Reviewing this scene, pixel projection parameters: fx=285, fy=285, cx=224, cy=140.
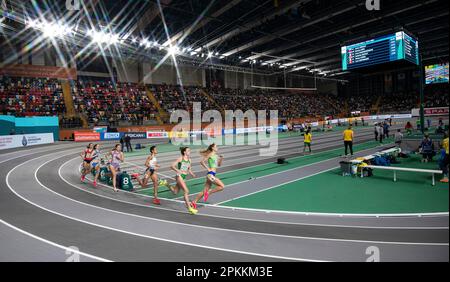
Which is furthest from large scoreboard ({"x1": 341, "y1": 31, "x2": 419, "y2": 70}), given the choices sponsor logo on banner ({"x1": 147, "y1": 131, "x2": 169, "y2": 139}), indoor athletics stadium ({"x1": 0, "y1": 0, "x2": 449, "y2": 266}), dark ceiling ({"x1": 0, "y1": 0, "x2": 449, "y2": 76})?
sponsor logo on banner ({"x1": 147, "y1": 131, "x2": 169, "y2": 139})

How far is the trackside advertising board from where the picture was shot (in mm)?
26084

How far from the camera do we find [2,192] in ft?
37.5

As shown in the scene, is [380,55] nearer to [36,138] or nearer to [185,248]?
[185,248]

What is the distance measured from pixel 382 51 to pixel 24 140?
31145 mm

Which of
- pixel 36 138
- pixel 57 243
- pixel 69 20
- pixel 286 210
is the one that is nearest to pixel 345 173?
pixel 286 210

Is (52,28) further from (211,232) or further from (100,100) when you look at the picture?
(211,232)

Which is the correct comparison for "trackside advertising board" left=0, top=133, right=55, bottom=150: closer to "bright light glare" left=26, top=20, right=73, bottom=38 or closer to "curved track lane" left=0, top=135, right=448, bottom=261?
"bright light glare" left=26, top=20, right=73, bottom=38

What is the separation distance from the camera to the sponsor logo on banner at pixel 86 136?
32.7 meters

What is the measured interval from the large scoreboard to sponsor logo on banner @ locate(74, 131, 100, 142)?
95.0ft

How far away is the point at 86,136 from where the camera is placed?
33.4m

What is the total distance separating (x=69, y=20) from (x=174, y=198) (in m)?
24.2

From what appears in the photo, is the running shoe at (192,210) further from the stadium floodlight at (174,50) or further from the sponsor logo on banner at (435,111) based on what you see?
the sponsor logo on banner at (435,111)

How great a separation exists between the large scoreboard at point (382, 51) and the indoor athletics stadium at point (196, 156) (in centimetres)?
6
